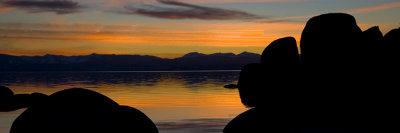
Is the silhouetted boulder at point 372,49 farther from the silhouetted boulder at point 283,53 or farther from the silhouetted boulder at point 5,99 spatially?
the silhouetted boulder at point 5,99

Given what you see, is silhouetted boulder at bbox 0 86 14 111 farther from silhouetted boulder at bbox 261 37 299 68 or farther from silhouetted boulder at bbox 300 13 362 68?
silhouetted boulder at bbox 261 37 299 68

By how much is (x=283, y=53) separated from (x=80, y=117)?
108 ft

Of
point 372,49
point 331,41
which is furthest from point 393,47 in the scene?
point 331,41

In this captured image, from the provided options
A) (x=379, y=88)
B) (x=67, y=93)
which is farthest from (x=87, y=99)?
(x=379, y=88)

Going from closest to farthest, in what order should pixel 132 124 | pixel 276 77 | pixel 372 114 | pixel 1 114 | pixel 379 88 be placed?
1. pixel 132 124
2. pixel 372 114
3. pixel 379 88
4. pixel 1 114
5. pixel 276 77

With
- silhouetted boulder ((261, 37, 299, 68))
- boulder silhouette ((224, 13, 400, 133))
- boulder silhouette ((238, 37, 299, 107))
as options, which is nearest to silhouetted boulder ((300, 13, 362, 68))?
boulder silhouette ((224, 13, 400, 133))

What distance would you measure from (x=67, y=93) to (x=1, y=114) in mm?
14954

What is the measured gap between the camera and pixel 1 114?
26.3 m

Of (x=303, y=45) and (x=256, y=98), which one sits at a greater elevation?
(x=303, y=45)

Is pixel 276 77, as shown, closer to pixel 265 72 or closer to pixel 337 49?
pixel 265 72

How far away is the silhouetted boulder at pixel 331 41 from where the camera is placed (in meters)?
25.3

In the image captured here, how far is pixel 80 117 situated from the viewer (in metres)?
11.6

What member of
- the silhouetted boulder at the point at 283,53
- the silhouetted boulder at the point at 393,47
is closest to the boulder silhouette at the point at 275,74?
the silhouetted boulder at the point at 283,53

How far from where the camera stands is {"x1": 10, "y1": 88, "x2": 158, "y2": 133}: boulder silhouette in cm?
1143
